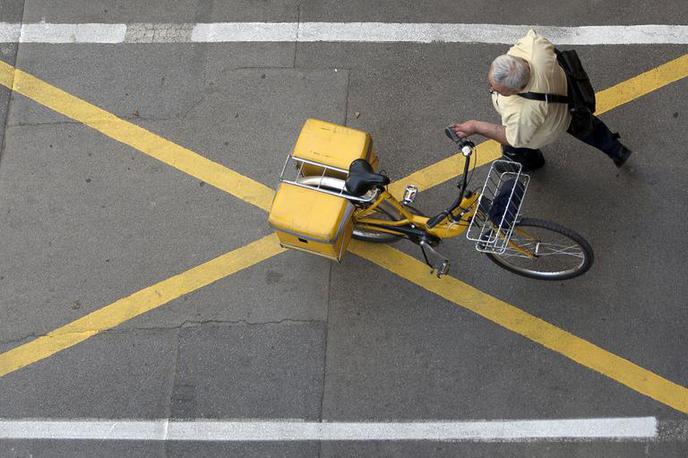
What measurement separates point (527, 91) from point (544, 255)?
4.97ft

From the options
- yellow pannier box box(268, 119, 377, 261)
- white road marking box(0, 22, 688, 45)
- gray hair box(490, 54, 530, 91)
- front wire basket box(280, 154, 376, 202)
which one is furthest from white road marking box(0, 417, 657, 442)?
white road marking box(0, 22, 688, 45)

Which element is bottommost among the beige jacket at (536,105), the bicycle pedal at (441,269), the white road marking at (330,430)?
the white road marking at (330,430)

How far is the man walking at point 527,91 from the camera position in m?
3.77

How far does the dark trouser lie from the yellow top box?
124 cm

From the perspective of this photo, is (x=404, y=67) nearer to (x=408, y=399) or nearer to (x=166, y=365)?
(x=408, y=399)

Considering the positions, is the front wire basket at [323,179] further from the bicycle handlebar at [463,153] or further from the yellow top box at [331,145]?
the bicycle handlebar at [463,153]

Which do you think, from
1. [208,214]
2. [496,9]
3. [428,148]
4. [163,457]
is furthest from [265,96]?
[163,457]

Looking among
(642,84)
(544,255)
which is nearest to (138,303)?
(544,255)

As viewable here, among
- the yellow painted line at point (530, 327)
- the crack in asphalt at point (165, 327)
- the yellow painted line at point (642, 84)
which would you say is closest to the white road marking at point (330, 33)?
Answer: the yellow painted line at point (642, 84)

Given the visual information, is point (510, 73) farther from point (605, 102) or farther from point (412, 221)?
point (605, 102)

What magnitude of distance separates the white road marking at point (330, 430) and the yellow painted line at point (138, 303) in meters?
0.54

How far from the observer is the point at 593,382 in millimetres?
4672

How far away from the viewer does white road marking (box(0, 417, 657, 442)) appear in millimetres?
4582

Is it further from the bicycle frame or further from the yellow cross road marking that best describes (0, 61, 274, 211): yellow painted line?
the bicycle frame
